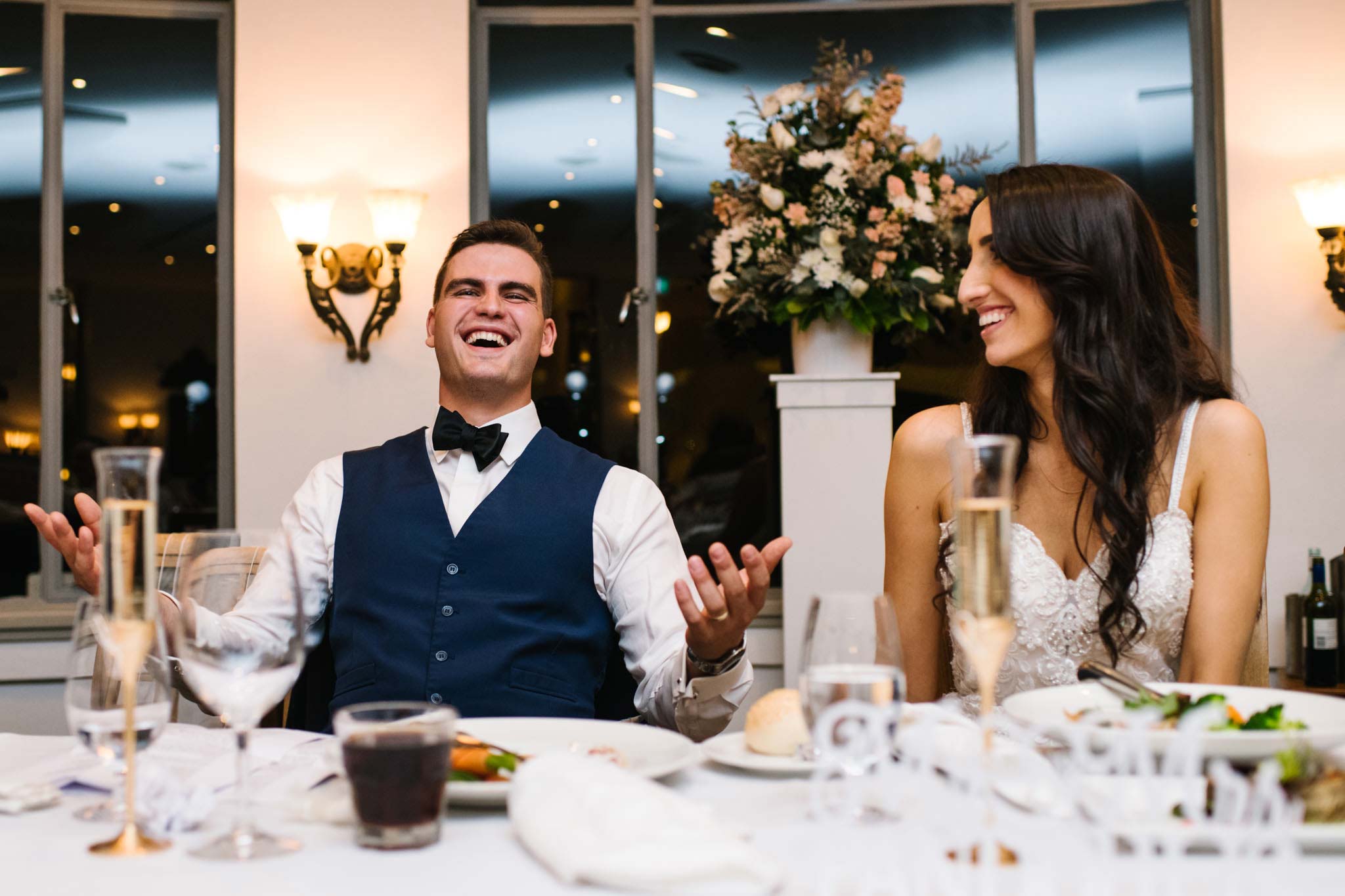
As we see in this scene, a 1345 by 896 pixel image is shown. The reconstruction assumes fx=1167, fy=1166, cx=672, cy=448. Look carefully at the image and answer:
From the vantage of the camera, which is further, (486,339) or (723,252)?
(723,252)

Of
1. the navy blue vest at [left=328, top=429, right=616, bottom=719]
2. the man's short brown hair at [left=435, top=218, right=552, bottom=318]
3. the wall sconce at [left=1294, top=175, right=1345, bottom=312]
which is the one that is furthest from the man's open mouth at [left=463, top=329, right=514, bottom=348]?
the wall sconce at [left=1294, top=175, right=1345, bottom=312]

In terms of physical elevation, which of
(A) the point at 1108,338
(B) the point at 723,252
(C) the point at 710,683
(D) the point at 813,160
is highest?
(D) the point at 813,160

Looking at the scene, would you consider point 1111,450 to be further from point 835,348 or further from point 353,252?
point 353,252

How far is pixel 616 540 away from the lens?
2078 millimetres

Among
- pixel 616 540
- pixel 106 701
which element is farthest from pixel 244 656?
pixel 616 540

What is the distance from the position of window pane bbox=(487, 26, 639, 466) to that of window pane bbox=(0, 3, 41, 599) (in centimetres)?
157

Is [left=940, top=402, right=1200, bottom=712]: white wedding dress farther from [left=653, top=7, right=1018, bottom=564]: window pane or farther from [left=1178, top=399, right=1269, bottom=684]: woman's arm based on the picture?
[left=653, top=7, right=1018, bottom=564]: window pane

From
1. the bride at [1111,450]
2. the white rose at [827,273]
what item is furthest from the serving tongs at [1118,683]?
the white rose at [827,273]

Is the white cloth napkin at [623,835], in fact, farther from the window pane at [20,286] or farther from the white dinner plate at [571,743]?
the window pane at [20,286]

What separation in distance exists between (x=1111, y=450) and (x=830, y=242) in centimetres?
159

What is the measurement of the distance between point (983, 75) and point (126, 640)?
3.88 metres

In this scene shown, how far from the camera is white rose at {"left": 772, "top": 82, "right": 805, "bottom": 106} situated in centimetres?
352

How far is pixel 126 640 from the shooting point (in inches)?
35.7

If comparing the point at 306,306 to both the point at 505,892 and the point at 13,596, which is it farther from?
the point at 505,892
